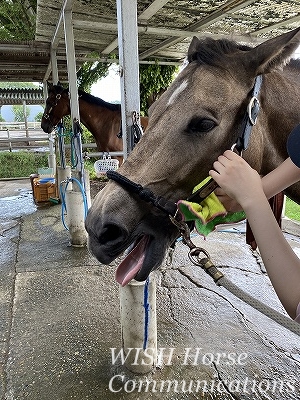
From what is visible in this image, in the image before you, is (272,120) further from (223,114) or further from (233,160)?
(233,160)

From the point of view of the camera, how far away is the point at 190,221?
1215mm

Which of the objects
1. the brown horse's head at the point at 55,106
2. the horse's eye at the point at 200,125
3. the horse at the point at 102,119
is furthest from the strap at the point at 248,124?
the brown horse's head at the point at 55,106

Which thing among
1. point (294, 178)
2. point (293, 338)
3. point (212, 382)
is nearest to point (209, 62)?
point (294, 178)

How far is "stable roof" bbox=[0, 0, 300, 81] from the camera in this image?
11.4 ft

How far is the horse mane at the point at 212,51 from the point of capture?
121 centimetres

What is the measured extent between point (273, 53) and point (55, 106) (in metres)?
5.69

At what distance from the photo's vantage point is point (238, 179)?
0.95 metres

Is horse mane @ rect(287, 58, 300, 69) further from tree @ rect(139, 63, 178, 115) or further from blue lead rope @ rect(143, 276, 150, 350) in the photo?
tree @ rect(139, 63, 178, 115)

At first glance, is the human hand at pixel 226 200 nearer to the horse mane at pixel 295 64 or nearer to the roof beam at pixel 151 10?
the horse mane at pixel 295 64

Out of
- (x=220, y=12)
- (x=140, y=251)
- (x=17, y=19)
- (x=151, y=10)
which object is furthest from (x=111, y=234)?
(x=17, y=19)

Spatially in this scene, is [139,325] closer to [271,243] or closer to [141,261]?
[141,261]

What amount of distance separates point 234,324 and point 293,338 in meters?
0.45

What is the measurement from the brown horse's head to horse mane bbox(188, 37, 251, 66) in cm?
525

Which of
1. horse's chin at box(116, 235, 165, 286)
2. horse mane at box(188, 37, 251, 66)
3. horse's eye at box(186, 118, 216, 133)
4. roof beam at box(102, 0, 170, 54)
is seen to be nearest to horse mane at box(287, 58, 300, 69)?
horse mane at box(188, 37, 251, 66)
